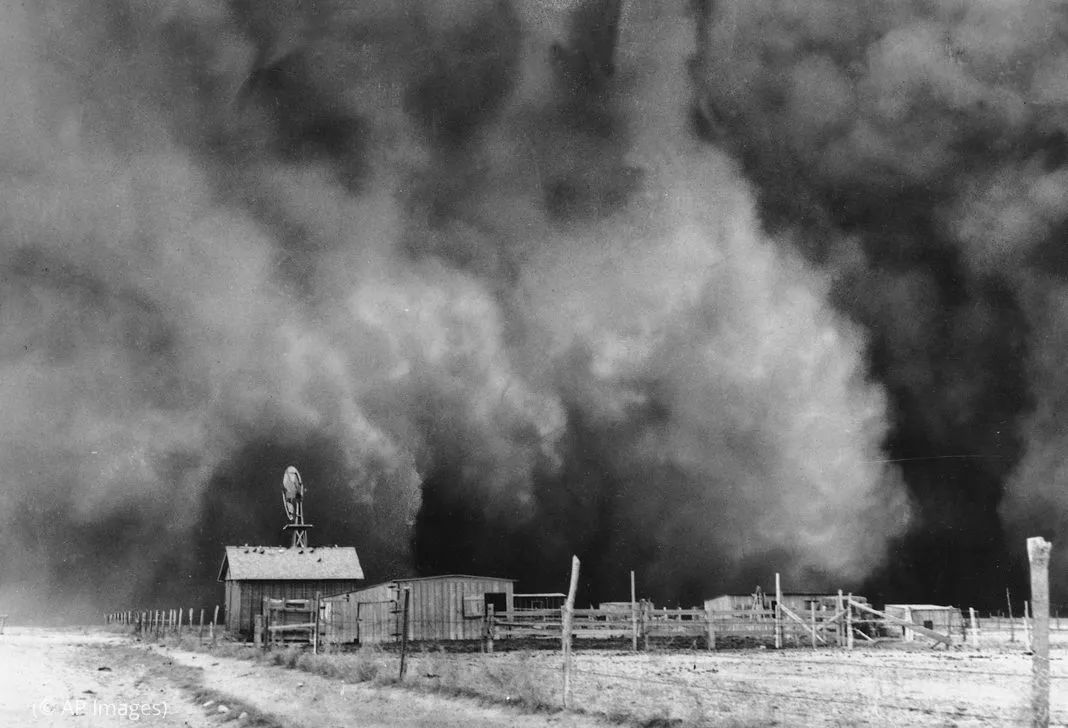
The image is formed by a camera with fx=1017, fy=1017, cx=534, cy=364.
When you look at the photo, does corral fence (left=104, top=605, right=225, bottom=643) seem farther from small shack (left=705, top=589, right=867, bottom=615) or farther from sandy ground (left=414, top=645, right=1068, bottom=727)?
small shack (left=705, top=589, right=867, bottom=615)

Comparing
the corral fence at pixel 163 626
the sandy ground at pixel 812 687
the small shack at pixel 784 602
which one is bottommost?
the corral fence at pixel 163 626

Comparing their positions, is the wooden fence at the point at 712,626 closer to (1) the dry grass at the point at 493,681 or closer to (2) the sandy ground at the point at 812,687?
(2) the sandy ground at the point at 812,687

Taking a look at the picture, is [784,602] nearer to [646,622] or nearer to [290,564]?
[646,622]

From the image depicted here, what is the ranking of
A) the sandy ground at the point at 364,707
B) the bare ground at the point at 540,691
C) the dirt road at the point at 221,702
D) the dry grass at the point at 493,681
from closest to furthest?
the dry grass at the point at 493,681, the sandy ground at the point at 364,707, the dirt road at the point at 221,702, the bare ground at the point at 540,691

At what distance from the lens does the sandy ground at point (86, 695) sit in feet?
58.5

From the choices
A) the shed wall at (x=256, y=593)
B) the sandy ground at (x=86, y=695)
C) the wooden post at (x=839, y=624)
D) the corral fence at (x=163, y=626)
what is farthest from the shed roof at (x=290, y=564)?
the wooden post at (x=839, y=624)

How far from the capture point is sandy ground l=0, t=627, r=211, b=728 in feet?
58.5

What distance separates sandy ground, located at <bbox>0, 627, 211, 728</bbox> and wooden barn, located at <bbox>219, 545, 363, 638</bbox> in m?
13.5

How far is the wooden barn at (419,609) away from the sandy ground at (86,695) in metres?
10.9

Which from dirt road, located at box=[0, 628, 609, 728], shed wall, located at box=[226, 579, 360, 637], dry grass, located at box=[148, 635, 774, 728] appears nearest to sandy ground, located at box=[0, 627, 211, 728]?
dirt road, located at box=[0, 628, 609, 728]

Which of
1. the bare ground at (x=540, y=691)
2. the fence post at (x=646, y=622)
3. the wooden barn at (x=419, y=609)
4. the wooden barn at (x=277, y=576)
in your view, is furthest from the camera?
the wooden barn at (x=277, y=576)

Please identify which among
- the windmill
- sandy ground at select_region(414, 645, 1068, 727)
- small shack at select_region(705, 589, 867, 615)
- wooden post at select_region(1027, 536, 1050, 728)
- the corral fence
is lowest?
the corral fence

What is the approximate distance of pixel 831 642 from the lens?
4472cm

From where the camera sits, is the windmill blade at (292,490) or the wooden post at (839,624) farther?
the windmill blade at (292,490)
